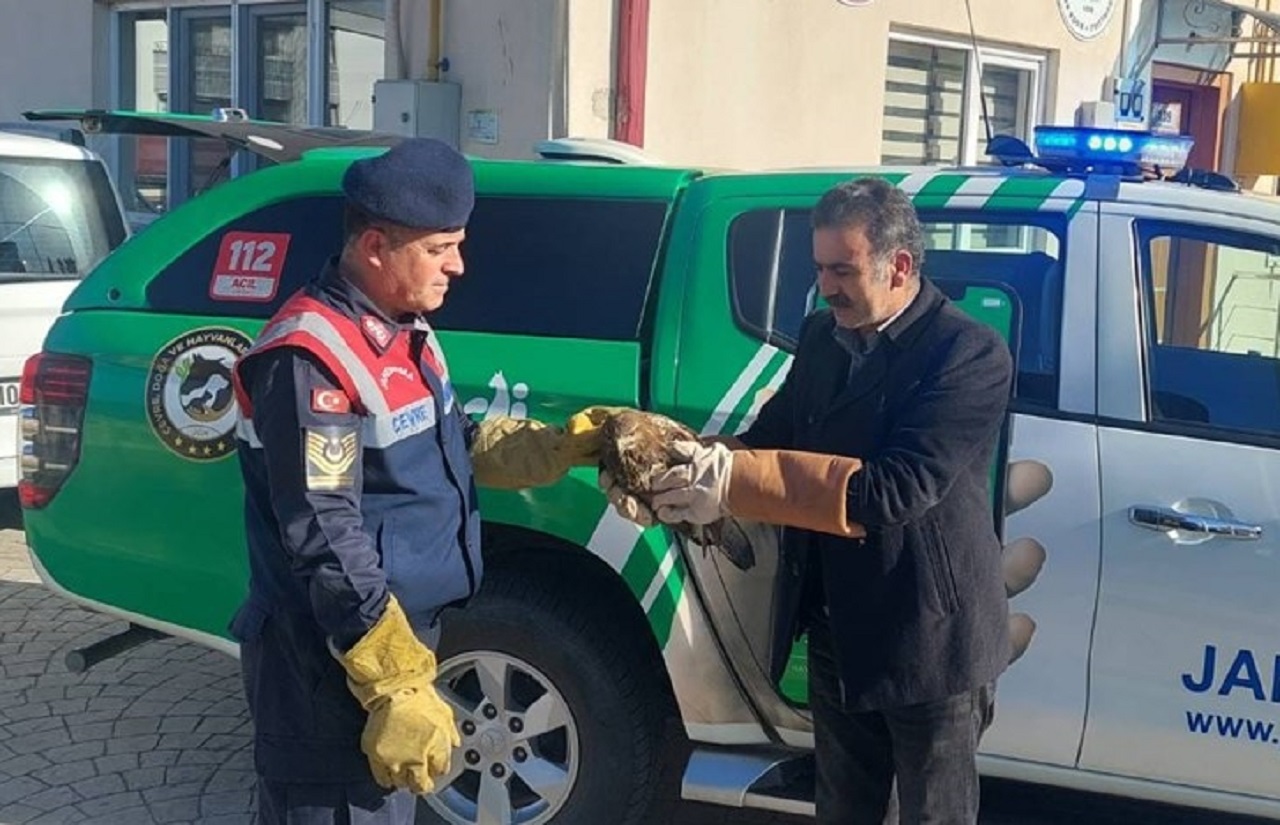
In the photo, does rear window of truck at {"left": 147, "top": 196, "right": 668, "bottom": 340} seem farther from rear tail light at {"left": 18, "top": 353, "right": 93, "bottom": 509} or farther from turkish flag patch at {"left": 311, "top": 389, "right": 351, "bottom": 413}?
turkish flag patch at {"left": 311, "top": 389, "right": 351, "bottom": 413}

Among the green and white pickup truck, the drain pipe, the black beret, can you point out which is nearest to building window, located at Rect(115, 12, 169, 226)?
the drain pipe

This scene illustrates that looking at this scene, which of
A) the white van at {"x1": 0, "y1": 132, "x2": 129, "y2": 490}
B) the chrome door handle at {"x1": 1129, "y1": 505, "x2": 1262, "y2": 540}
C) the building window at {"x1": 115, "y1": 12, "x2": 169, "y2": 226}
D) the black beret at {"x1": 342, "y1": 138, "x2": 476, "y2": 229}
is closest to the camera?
the black beret at {"x1": 342, "y1": 138, "x2": 476, "y2": 229}

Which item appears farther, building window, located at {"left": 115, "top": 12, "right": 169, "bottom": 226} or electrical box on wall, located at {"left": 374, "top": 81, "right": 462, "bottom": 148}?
building window, located at {"left": 115, "top": 12, "right": 169, "bottom": 226}

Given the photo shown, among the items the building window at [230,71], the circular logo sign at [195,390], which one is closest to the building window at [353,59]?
the building window at [230,71]

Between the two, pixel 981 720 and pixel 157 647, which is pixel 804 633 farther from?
pixel 157 647

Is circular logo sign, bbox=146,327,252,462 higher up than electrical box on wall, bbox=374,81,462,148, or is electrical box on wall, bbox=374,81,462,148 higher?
electrical box on wall, bbox=374,81,462,148

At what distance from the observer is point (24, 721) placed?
4625 millimetres

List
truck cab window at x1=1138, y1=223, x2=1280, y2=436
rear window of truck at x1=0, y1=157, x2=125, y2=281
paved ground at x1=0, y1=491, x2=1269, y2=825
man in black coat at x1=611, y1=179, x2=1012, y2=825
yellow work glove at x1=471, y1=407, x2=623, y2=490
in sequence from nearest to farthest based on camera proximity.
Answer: man in black coat at x1=611, y1=179, x2=1012, y2=825 → yellow work glove at x1=471, y1=407, x2=623, y2=490 → truck cab window at x1=1138, y1=223, x2=1280, y2=436 → paved ground at x1=0, y1=491, x2=1269, y2=825 → rear window of truck at x1=0, y1=157, x2=125, y2=281

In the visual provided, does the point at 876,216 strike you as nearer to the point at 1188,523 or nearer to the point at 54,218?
the point at 1188,523

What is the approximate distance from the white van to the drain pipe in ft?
8.01

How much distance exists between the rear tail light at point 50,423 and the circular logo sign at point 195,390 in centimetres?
24

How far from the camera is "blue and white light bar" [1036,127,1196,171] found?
3.40 meters

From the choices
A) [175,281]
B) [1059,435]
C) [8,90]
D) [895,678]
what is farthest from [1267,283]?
[8,90]

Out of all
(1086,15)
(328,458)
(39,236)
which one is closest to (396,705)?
(328,458)
